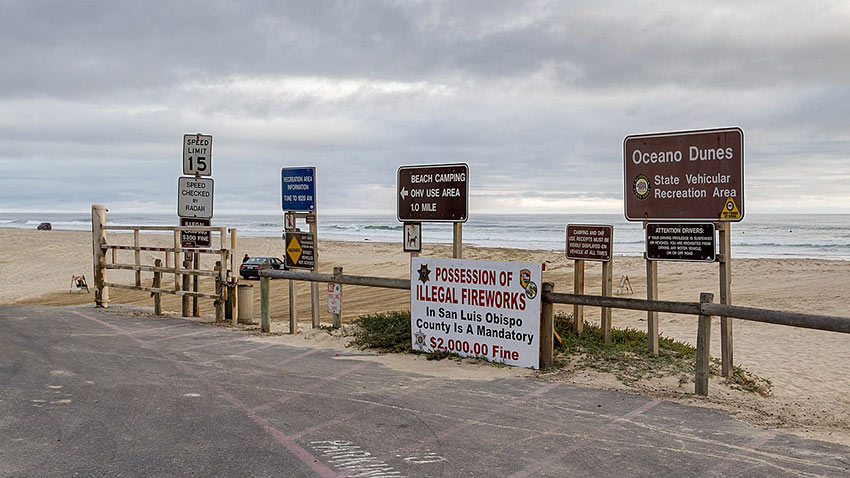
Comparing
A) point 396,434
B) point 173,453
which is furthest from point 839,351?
point 173,453

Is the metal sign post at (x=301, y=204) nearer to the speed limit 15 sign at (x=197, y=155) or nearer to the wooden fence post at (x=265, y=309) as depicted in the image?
the wooden fence post at (x=265, y=309)

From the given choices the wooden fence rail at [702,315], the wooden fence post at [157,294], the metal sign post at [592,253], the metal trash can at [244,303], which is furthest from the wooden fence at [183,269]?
the wooden fence rail at [702,315]

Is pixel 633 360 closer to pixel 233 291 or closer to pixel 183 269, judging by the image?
pixel 233 291

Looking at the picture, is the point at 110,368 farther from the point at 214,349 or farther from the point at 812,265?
the point at 812,265

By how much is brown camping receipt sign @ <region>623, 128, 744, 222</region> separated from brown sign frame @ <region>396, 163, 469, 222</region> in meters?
2.29

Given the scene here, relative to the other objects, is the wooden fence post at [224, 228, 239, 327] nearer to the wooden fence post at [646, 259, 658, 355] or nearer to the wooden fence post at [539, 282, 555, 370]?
the wooden fence post at [539, 282, 555, 370]

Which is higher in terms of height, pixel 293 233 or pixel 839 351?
pixel 293 233

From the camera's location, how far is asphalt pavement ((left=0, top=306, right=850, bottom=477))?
524 centimetres

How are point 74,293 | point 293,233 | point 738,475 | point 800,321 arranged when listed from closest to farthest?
point 738,475 < point 800,321 < point 293,233 < point 74,293

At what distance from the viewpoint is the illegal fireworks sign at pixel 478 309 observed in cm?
895

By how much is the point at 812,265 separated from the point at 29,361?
112 feet

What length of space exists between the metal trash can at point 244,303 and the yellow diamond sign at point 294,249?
113cm

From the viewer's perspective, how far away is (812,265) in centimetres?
3394

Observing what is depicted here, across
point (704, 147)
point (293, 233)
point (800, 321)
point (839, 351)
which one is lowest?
point (839, 351)
